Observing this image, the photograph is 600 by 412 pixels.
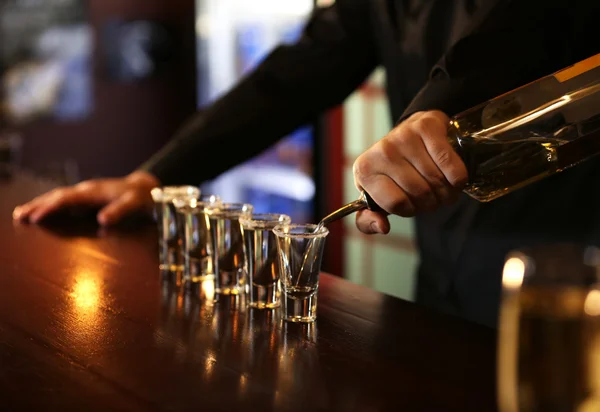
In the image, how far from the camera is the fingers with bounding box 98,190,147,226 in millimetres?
1724

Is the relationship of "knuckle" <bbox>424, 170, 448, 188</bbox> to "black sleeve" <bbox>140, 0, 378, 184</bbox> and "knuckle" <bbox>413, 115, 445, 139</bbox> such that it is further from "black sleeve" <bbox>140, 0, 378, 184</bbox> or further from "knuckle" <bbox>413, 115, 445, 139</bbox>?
"black sleeve" <bbox>140, 0, 378, 184</bbox>

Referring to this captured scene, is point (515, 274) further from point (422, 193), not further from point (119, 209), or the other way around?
point (119, 209)

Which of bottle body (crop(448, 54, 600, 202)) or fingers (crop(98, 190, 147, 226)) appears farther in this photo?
fingers (crop(98, 190, 147, 226))

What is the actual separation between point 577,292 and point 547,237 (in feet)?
4.23

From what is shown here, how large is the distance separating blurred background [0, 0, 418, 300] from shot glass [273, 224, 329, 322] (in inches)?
148

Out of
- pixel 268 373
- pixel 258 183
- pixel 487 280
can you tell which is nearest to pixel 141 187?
pixel 487 280

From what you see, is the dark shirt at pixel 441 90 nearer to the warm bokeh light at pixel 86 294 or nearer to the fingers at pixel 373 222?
the fingers at pixel 373 222

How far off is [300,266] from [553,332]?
53 cm

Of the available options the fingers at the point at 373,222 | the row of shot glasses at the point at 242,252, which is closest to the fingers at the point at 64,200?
the row of shot glasses at the point at 242,252

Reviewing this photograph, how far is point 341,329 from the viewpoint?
0.97m

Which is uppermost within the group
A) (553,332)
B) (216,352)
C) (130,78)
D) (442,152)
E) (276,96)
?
(130,78)

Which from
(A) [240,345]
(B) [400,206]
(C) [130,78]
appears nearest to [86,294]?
(A) [240,345]

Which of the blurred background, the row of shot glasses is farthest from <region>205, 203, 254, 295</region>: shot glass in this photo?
the blurred background

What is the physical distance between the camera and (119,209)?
1.73 m
